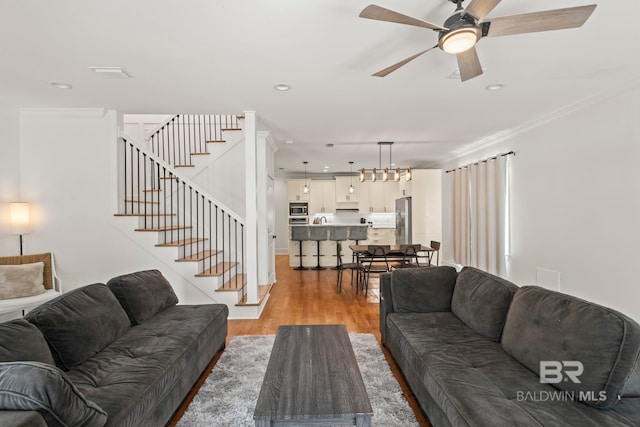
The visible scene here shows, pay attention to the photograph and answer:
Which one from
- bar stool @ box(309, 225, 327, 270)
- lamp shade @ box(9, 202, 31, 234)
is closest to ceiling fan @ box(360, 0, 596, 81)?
lamp shade @ box(9, 202, 31, 234)

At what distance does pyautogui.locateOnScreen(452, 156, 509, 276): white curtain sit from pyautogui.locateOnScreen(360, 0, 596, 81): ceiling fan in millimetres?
4120

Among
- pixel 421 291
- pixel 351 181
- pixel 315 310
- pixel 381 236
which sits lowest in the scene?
pixel 315 310

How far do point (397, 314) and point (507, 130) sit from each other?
399cm

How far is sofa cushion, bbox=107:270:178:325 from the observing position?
2719 mm

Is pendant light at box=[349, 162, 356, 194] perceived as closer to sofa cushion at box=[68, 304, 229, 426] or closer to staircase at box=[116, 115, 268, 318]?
staircase at box=[116, 115, 268, 318]

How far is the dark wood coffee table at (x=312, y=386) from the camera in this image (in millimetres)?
1554

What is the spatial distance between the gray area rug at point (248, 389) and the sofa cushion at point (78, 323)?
2.49ft

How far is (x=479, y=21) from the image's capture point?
5.97 feet

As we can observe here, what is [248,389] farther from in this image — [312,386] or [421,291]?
[421,291]

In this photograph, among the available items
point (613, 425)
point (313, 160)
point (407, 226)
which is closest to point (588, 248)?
point (613, 425)

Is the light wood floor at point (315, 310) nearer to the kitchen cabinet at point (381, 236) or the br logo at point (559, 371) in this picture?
the br logo at point (559, 371)

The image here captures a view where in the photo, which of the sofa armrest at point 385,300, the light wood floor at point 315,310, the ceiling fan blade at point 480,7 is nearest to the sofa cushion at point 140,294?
the light wood floor at point 315,310

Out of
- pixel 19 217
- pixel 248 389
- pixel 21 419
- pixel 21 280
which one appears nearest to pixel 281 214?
pixel 19 217

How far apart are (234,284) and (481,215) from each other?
461 cm
